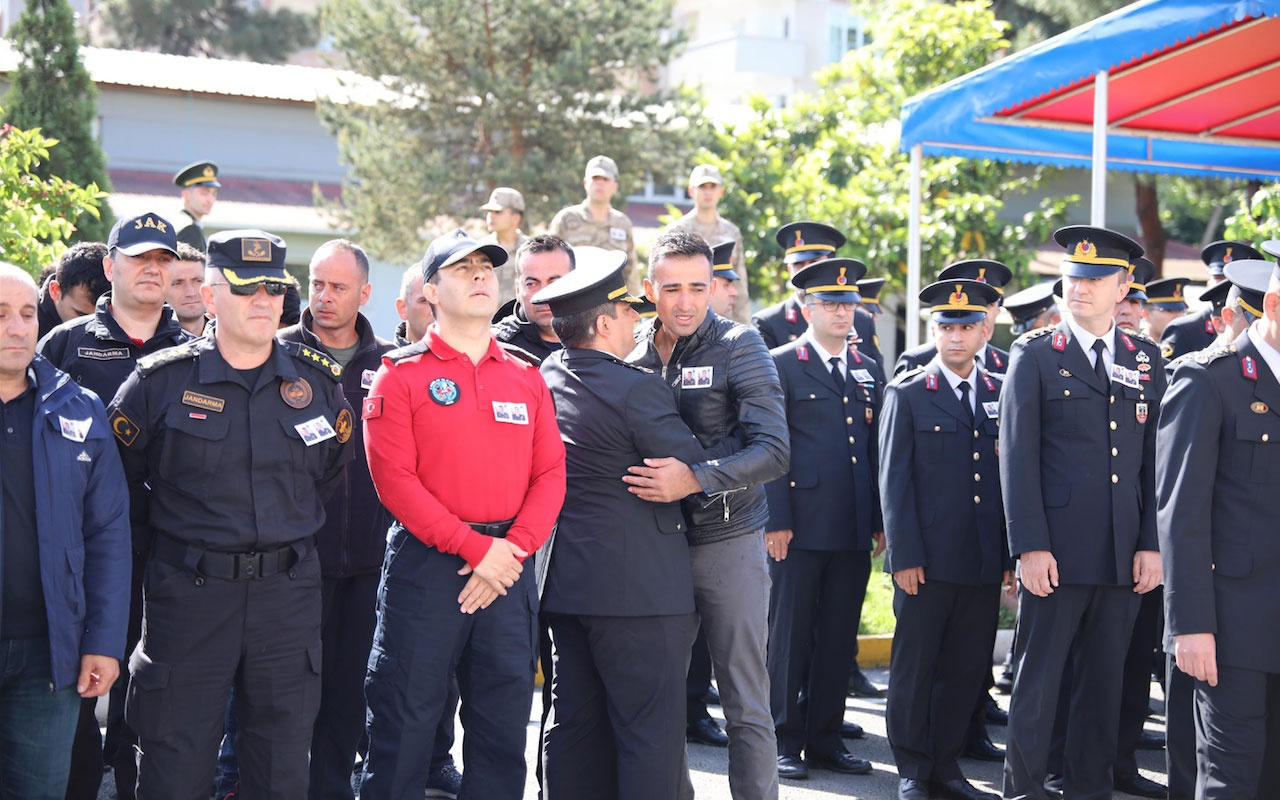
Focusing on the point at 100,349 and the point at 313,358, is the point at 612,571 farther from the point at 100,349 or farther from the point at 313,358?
the point at 100,349

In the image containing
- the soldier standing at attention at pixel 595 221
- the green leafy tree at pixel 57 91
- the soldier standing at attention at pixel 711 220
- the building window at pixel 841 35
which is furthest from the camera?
the building window at pixel 841 35

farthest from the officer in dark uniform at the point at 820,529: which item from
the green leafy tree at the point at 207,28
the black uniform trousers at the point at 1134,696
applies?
the green leafy tree at the point at 207,28

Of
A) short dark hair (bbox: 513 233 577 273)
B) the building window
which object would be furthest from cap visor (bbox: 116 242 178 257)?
the building window

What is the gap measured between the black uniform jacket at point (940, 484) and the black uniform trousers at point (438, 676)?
2.26 metres

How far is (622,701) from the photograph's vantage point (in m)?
4.62

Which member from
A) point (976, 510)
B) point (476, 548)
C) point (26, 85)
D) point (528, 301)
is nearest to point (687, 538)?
point (476, 548)

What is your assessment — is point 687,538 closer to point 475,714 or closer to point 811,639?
point 475,714

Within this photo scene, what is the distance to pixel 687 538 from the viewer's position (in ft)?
16.2

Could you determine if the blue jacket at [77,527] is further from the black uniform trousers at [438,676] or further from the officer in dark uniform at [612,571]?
the officer in dark uniform at [612,571]

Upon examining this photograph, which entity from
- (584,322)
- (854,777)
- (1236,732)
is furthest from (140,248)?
(1236,732)

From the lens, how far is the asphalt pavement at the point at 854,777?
6016 mm

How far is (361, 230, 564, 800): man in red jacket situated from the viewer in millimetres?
4359

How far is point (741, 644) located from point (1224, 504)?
1.72 meters

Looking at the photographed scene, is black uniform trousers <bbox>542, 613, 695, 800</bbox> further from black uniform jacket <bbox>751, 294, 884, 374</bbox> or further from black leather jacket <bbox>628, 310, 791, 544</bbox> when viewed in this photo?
black uniform jacket <bbox>751, 294, 884, 374</bbox>
